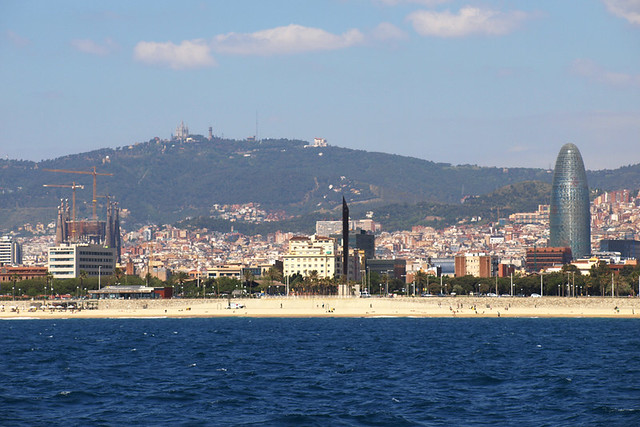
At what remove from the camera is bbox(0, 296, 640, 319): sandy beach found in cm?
17288

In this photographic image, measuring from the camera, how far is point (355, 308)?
18312 centimetres

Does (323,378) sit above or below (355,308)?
below

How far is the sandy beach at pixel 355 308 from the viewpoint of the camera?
567 ft

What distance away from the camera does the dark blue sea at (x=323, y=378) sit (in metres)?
53.2

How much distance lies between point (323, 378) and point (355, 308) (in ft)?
374

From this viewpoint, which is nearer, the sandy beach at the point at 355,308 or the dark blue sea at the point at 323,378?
the dark blue sea at the point at 323,378

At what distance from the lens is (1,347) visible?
10325cm

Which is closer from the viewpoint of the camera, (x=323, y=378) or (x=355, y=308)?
(x=323, y=378)

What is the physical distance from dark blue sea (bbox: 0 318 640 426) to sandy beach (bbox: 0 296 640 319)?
48.1m

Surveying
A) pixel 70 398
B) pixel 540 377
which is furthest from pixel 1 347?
pixel 540 377

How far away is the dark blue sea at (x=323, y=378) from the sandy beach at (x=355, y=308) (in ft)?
158

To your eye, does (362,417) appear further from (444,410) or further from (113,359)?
(113,359)

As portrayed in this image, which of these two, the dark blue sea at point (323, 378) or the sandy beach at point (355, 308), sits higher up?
the sandy beach at point (355, 308)

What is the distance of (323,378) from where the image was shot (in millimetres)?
69500
